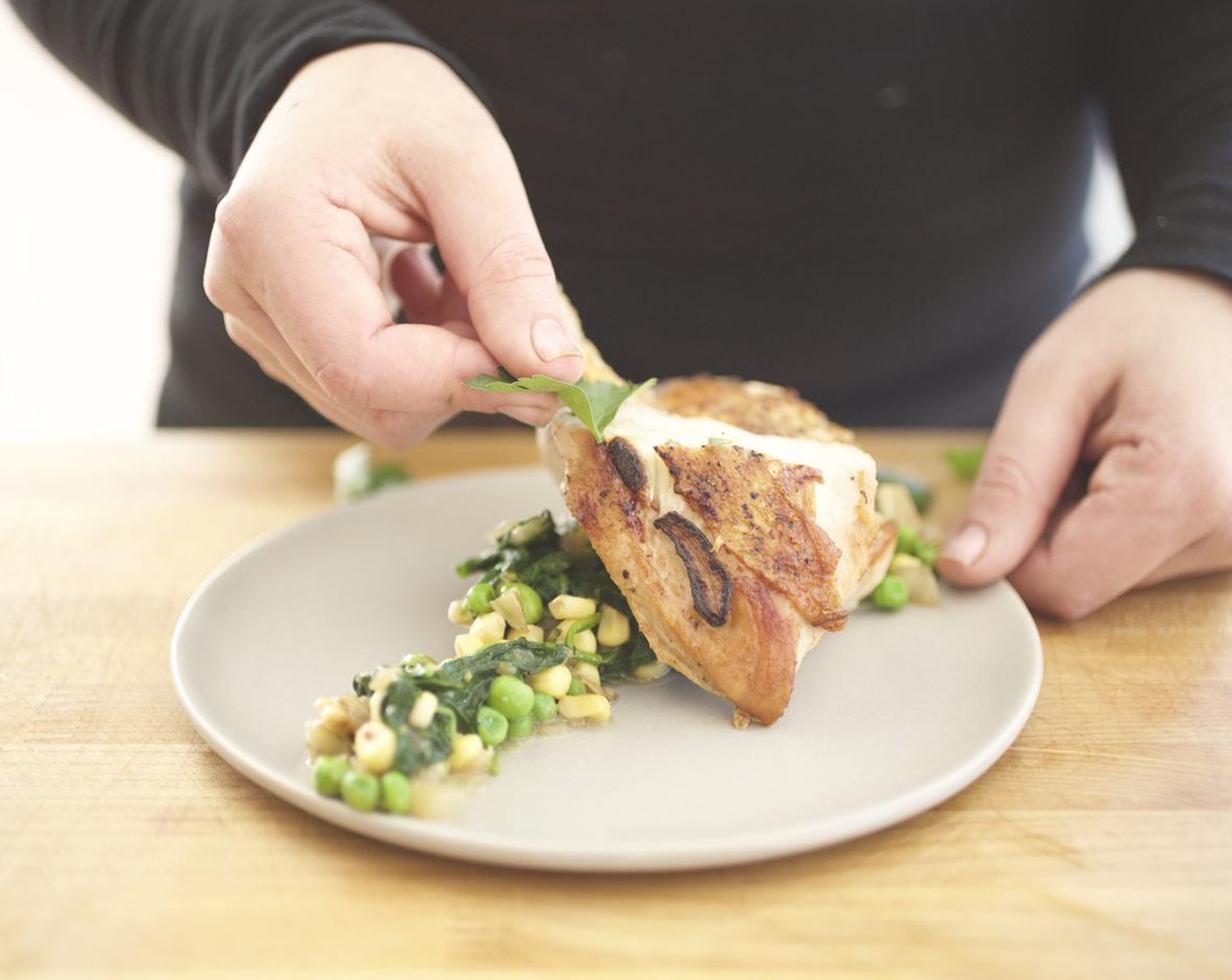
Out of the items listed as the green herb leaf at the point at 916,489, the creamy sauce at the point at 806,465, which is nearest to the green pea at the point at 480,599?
the creamy sauce at the point at 806,465

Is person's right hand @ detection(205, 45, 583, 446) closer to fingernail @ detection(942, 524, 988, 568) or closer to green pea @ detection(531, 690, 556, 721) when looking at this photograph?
green pea @ detection(531, 690, 556, 721)

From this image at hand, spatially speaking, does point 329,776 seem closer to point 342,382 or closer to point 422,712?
point 422,712

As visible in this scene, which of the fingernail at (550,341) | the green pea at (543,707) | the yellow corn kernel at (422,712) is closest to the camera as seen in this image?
the yellow corn kernel at (422,712)

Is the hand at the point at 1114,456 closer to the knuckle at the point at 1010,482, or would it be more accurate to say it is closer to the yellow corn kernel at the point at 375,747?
the knuckle at the point at 1010,482

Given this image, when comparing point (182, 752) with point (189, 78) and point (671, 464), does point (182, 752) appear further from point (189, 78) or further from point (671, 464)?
point (189, 78)

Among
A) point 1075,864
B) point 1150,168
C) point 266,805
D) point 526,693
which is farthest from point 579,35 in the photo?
point 1075,864

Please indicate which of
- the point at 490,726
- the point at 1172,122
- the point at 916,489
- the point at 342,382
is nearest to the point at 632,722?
the point at 490,726
